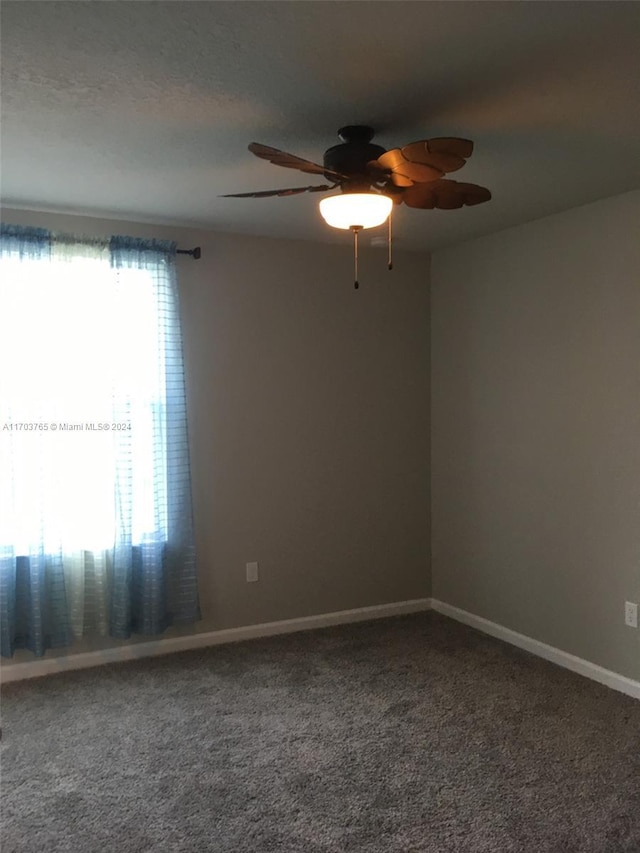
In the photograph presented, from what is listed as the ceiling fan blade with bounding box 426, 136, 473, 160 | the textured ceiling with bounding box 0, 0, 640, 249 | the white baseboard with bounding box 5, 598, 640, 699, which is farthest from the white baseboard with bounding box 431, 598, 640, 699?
the ceiling fan blade with bounding box 426, 136, 473, 160

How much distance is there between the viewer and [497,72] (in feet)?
6.54

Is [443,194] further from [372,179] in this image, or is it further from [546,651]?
[546,651]

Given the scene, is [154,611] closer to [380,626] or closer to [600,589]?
[380,626]

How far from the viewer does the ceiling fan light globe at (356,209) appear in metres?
2.22

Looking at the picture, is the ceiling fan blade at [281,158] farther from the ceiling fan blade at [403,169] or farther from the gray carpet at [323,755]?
the gray carpet at [323,755]

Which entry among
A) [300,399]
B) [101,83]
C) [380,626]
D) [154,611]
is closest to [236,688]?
[154,611]

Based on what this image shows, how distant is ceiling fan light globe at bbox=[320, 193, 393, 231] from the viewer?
2.22 m

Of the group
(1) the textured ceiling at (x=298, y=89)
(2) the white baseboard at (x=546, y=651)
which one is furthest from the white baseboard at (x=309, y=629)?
(1) the textured ceiling at (x=298, y=89)

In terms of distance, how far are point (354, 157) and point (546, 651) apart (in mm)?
2717

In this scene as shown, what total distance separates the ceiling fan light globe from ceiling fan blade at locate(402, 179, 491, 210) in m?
0.11

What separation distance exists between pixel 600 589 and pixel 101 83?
9.90 ft

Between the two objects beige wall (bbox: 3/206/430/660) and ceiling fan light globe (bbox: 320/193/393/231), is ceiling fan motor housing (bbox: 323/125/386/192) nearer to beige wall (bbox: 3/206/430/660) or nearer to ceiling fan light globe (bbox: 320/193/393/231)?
ceiling fan light globe (bbox: 320/193/393/231)

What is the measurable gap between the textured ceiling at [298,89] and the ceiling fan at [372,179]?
10cm

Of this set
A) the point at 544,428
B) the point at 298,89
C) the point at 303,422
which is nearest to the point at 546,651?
the point at 544,428
